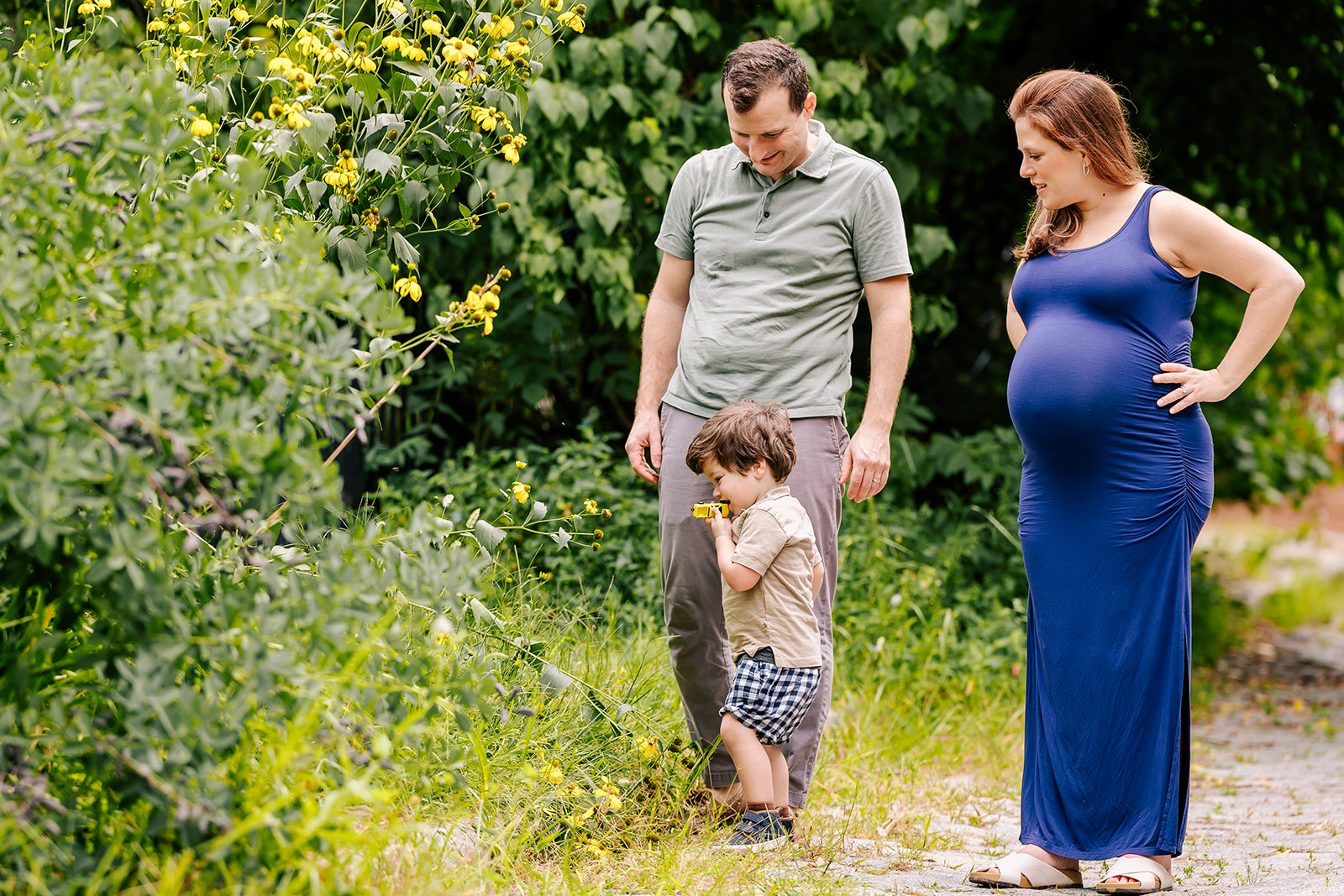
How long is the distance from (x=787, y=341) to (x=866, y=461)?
363 millimetres

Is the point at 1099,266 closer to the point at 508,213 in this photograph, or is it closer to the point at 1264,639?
the point at 508,213

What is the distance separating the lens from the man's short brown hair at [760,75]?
9.61 ft

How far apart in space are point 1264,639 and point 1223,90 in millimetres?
4447

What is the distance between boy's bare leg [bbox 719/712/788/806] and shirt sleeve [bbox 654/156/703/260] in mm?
1266

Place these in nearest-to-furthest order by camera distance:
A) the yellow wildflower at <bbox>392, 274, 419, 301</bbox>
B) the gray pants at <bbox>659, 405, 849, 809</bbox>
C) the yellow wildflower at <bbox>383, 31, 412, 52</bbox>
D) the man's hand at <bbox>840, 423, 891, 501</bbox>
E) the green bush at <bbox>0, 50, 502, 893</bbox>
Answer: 1. the green bush at <bbox>0, 50, 502, 893</bbox>
2. the yellow wildflower at <bbox>392, 274, 419, 301</bbox>
3. the yellow wildflower at <bbox>383, 31, 412, 52</bbox>
4. the man's hand at <bbox>840, 423, 891, 501</bbox>
5. the gray pants at <bbox>659, 405, 849, 809</bbox>

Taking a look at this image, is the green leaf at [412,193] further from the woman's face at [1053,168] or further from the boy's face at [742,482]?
the woman's face at [1053,168]

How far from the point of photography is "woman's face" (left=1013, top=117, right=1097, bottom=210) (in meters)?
2.84

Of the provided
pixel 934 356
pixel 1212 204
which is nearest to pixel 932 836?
pixel 934 356

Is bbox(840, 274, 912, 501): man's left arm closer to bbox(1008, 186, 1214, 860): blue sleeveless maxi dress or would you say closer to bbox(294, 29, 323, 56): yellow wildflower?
bbox(1008, 186, 1214, 860): blue sleeveless maxi dress

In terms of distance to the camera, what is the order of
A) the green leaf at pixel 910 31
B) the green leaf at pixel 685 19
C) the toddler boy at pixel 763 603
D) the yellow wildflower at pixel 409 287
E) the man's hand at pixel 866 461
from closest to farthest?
the yellow wildflower at pixel 409 287 < the toddler boy at pixel 763 603 < the man's hand at pixel 866 461 < the green leaf at pixel 685 19 < the green leaf at pixel 910 31

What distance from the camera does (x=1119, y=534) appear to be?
2.83 m

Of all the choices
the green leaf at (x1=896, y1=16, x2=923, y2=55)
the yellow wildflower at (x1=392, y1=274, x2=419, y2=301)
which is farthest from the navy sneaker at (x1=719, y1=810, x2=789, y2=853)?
the green leaf at (x1=896, y1=16, x2=923, y2=55)

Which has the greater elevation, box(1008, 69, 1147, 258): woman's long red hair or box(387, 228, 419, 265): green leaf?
box(1008, 69, 1147, 258): woman's long red hair

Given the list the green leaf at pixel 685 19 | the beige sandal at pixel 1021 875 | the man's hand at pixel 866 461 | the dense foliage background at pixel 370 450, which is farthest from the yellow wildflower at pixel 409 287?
the green leaf at pixel 685 19
